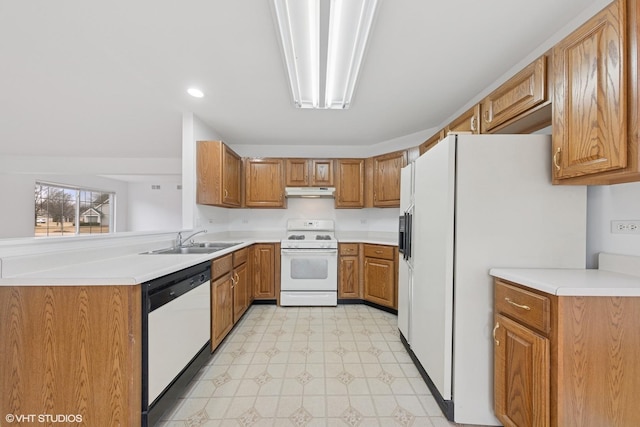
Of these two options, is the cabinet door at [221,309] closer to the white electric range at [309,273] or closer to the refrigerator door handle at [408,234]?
the white electric range at [309,273]

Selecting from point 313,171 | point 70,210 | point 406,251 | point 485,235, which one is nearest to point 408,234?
point 406,251

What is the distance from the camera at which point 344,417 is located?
4.97 feet

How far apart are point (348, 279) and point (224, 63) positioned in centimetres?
280

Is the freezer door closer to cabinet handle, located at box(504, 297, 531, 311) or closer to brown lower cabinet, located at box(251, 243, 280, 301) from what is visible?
cabinet handle, located at box(504, 297, 531, 311)

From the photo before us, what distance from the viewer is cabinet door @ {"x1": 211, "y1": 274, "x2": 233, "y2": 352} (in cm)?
210

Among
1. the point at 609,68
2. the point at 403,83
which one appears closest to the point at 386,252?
the point at 403,83

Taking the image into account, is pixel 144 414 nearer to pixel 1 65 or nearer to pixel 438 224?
pixel 438 224

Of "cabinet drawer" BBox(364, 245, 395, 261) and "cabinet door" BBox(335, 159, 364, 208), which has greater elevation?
"cabinet door" BBox(335, 159, 364, 208)

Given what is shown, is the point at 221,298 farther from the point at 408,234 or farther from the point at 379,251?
the point at 379,251

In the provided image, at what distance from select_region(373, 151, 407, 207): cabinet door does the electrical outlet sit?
2.03 meters

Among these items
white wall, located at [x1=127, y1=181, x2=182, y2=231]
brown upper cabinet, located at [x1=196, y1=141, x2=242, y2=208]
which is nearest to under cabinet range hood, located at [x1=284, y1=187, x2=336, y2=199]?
brown upper cabinet, located at [x1=196, y1=141, x2=242, y2=208]

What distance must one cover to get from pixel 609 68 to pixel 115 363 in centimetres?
267

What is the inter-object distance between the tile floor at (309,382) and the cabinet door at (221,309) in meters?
0.15

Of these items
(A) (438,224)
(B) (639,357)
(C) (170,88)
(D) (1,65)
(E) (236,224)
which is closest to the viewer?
(B) (639,357)
